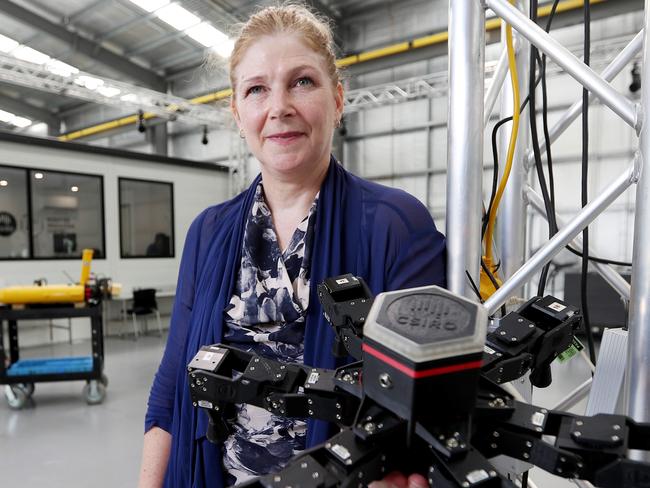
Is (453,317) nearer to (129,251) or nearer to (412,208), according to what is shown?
(412,208)

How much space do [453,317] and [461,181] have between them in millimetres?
647

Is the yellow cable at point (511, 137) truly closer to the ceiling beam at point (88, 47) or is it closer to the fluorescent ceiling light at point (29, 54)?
the ceiling beam at point (88, 47)

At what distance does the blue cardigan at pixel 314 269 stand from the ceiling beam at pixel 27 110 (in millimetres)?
14284

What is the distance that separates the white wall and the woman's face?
7041mm

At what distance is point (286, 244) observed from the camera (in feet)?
3.82

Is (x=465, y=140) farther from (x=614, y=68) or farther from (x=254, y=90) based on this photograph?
(x=614, y=68)

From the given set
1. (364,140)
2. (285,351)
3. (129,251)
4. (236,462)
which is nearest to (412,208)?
(285,351)

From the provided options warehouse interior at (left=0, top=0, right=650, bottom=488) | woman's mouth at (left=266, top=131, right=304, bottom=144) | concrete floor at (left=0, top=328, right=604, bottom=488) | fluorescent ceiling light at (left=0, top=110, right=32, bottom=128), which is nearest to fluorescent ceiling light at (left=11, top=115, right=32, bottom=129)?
fluorescent ceiling light at (left=0, top=110, right=32, bottom=128)

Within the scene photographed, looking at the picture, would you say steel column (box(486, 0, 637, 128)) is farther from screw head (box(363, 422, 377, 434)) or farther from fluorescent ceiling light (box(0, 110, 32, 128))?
fluorescent ceiling light (box(0, 110, 32, 128))

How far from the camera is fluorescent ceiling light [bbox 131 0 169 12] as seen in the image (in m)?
7.63

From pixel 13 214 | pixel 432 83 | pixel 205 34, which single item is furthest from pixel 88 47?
pixel 432 83

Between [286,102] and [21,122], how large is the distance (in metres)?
15.7

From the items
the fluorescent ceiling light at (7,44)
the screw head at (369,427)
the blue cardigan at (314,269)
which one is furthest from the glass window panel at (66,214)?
the screw head at (369,427)

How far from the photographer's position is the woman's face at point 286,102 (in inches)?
40.4
